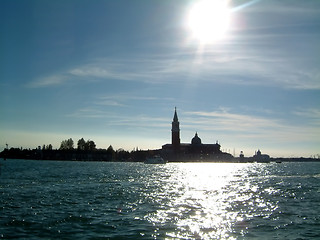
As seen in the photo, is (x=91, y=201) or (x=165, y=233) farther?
(x=91, y=201)

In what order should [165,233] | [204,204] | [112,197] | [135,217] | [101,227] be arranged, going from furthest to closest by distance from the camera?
1. [112,197]
2. [204,204]
3. [135,217]
4. [101,227]
5. [165,233]

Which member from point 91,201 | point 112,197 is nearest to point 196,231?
point 91,201

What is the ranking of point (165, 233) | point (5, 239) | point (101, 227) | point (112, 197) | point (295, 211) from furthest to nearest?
point (112, 197)
point (295, 211)
point (101, 227)
point (165, 233)
point (5, 239)

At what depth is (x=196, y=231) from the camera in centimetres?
1942

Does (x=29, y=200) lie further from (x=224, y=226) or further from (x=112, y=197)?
(x=224, y=226)

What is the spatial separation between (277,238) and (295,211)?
31.8 feet

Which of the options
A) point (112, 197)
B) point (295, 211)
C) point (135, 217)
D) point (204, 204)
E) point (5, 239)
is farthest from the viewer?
point (112, 197)

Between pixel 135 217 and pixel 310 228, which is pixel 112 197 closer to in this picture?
pixel 135 217

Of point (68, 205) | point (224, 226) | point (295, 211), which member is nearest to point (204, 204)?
point (295, 211)

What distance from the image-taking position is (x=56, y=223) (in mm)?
21016

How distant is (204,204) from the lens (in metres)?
30.0

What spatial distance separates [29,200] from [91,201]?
507 centimetres

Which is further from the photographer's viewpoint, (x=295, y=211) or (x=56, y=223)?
(x=295, y=211)

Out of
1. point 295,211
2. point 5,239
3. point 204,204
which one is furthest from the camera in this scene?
point 204,204
